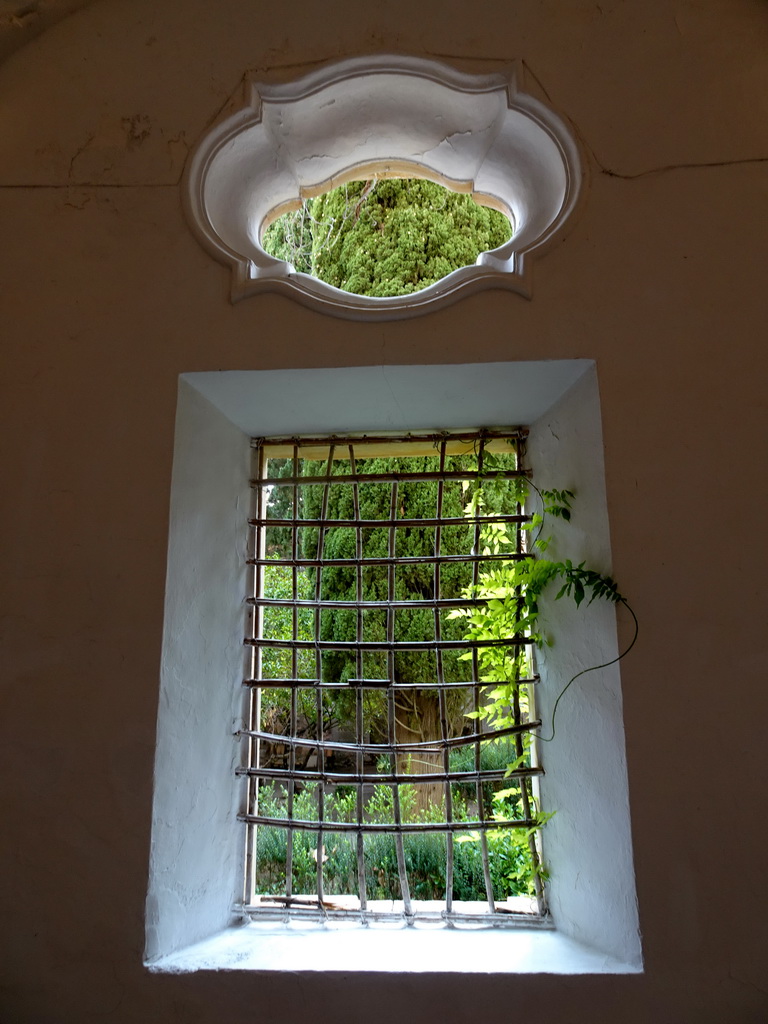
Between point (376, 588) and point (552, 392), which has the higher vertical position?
point (552, 392)

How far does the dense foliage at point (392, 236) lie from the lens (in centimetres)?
352

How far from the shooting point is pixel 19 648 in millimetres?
1617

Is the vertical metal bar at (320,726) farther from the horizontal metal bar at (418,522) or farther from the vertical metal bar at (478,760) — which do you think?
the vertical metal bar at (478,760)

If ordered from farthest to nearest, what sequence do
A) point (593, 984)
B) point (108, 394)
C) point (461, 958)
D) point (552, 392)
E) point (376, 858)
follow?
point (376, 858), point (552, 392), point (108, 394), point (461, 958), point (593, 984)

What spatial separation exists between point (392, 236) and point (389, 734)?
8.65 feet

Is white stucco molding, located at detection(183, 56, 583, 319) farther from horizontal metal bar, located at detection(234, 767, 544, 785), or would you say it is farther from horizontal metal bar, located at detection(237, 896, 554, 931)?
horizontal metal bar, located at detection(237, 896, 554, 931)

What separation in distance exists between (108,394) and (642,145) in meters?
1.48

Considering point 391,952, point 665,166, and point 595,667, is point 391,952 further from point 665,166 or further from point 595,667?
point 665,166

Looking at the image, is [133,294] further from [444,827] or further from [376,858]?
[376,858]

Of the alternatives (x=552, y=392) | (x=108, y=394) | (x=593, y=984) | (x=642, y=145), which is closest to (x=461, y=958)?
(x=593, y=984)

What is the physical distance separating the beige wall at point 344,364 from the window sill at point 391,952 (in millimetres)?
37

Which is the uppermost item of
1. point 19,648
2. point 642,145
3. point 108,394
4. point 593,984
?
point 642,145

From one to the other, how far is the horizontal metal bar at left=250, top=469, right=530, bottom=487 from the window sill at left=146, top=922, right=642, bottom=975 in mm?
1173

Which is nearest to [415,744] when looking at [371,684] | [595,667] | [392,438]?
[371,684]
